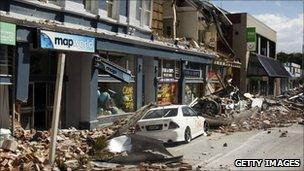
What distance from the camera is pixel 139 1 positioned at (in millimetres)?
26484

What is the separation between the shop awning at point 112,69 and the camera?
21125 millimetres

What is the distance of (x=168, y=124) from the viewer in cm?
1775

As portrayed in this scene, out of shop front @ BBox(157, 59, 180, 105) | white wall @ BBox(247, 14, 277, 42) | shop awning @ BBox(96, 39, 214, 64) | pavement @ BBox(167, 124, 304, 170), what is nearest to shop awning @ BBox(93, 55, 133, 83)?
shop awning @ BBox(96, 39, 214, 64)

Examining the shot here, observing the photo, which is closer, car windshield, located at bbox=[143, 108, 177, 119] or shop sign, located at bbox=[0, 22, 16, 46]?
shop sign, located at bbox=[0, 22, 16, 46]

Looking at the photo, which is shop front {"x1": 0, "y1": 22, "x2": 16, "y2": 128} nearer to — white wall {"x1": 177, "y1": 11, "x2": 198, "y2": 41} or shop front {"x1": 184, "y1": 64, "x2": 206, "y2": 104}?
shop front {"x1": 184, "y1": 64, "x2": 206, "y2": 104}

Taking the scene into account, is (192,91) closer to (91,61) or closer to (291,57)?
(91,61)

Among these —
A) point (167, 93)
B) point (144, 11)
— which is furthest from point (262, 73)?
point (144, 11)

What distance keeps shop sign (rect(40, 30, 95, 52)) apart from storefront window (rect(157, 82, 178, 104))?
908cm

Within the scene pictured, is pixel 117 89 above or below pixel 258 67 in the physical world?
below

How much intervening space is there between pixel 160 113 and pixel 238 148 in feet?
10.5

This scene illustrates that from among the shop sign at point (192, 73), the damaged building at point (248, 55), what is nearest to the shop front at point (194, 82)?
the shop sign at point (192, 73)

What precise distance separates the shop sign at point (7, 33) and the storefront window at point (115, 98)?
7105 millimetres

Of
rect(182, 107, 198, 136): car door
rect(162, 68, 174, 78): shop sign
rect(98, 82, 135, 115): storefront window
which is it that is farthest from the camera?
rect(162, 68, 174, 78): shop sign

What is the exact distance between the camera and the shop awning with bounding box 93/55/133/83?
2112 cm
